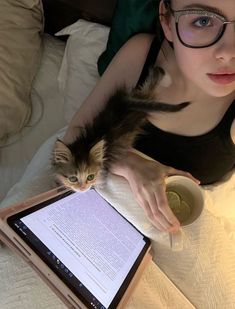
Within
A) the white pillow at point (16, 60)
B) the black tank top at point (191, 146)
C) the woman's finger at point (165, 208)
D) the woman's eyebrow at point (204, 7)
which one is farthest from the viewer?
the white pillow at point (16, 60)

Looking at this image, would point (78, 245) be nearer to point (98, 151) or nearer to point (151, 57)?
point (98, 151)

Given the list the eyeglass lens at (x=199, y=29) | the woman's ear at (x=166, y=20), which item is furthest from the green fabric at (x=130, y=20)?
the eyeglass lens at (x=199, y=29)

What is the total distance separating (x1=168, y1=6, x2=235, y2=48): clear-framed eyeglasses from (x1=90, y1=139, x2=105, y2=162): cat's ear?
0.26m

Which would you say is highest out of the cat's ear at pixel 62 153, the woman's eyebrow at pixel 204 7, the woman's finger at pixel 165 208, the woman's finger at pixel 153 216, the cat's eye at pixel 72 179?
the woman's eyebrow at pixel 204 7

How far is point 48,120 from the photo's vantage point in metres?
1.32

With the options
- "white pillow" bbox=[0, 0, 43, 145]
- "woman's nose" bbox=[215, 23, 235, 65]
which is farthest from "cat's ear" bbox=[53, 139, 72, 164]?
"white pillow" bbox=[0, 0, 43, 145]

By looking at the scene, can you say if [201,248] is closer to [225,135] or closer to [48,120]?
[225,135]

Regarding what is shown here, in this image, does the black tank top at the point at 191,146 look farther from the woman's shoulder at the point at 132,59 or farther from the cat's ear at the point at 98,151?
the cat's ear at the point at 98,151

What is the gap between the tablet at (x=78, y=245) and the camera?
78 cm

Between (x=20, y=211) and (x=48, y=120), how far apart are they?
22.3 inches

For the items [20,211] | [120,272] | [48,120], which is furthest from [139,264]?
[48,120]

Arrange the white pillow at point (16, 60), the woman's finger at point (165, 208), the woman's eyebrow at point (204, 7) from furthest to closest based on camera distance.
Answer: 1. the white pillow at point (16, 60)
2. the woman's finger at point (165, 208)
3. the woman's eyebrow at point (204, 7)

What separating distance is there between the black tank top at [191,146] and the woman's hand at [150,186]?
7cm

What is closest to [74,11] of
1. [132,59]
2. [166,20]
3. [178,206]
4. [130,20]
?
[130,20]
